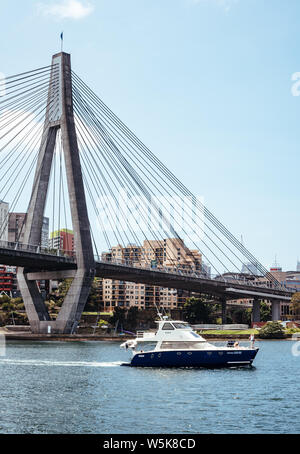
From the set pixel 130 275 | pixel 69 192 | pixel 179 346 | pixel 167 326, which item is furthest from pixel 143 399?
pixel 130 275

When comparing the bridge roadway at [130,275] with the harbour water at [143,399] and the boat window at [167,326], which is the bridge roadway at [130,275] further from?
the boat window at [167,326]

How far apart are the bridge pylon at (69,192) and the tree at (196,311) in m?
79.4

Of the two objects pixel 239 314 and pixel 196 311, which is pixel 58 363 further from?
pixel 239 314

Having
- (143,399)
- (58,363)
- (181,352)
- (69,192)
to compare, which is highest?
(69,192)

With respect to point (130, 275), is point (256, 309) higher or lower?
lower

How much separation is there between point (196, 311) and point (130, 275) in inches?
2317

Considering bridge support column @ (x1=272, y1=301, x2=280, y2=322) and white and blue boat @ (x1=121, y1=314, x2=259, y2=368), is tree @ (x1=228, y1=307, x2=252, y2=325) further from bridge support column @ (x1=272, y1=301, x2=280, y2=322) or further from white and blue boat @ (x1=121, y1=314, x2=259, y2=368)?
white and blue boat @ (x1=121, y1=314, x2=259, y2=368)

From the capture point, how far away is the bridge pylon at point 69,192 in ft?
292

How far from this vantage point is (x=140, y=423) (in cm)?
2777

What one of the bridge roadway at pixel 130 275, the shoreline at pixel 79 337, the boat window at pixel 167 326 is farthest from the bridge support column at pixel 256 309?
the boat window at pixel 167 326

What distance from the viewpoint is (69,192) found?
3529 inches

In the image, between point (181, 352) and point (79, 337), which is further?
point (79, 337)

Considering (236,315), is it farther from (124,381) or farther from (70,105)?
(124,381)

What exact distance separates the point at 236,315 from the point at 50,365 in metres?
141
